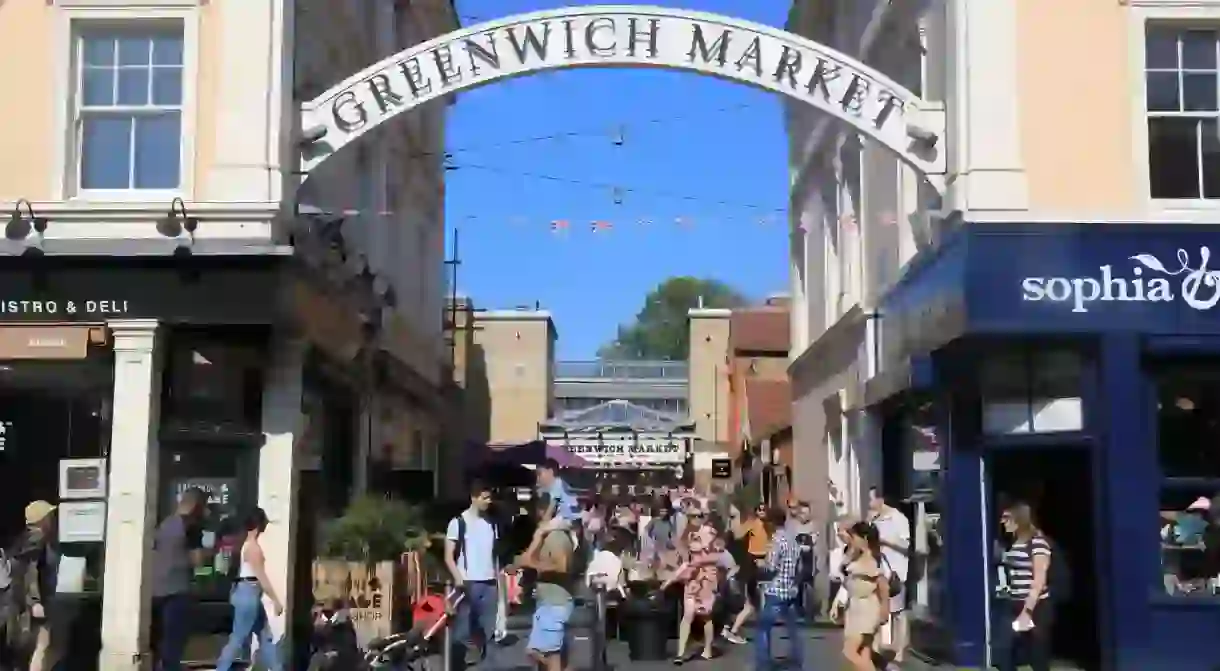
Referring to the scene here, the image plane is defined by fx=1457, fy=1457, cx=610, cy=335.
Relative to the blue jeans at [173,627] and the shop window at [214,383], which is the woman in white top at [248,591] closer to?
the blue jeans at [173,627]

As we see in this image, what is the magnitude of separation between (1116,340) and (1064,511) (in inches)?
92.6

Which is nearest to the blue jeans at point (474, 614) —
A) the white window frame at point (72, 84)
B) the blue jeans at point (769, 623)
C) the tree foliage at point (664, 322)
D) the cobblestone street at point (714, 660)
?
the cobblestone street at point (714, 660)

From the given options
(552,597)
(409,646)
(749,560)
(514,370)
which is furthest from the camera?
(514,370)

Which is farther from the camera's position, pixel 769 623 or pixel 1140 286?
pixel 769 623

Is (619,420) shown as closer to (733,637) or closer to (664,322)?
(733,637)

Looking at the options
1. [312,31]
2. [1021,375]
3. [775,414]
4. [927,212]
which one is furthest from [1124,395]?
[775,414]

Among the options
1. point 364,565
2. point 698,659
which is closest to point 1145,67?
point 698,659

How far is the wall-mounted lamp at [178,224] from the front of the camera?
1348 centimetres

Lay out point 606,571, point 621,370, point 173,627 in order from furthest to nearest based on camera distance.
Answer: point 621,370 → point 606,571 → point 173,627

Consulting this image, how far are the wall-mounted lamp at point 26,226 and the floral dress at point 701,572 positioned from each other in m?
6.98

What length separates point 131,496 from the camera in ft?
43.4

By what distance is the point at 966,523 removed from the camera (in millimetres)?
13680

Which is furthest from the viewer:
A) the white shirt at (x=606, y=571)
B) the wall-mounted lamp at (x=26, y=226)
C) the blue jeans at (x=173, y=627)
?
the white shirt at (x=606, y=571)

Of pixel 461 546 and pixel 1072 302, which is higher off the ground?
pixel 1072 302
